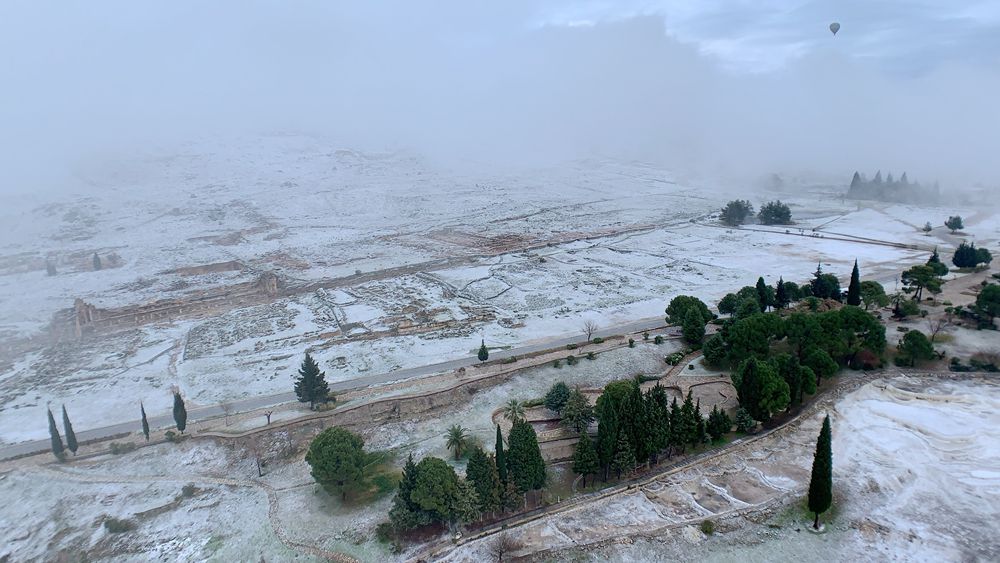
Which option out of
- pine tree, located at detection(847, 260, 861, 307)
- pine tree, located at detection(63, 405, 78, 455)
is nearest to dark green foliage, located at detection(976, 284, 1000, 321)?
pine tree, located at detection(847, 260, 861, 307)

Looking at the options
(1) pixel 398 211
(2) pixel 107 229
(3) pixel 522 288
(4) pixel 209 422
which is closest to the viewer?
(4) pixel 209 422

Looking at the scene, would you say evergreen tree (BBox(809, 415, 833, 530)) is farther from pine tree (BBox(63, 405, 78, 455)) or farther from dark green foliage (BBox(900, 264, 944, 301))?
pine tree (BBox(63, 405, 78, 455))

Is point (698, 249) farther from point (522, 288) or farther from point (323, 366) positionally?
point (323, 366)

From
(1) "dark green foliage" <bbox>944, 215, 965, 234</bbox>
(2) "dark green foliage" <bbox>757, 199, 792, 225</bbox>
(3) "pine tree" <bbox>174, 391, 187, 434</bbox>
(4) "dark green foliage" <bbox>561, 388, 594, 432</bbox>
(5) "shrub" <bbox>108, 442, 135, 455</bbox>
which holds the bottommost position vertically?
(5) "shrub" <bbox>108, 442, 135, 455</bbox>

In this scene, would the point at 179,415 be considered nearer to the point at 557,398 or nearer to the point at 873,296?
the point at 557,398

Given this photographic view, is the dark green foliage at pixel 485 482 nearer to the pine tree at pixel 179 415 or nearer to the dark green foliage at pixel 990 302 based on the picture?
the pine tree at pixel 179 415

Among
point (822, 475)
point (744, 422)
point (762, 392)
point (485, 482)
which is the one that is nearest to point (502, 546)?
point (485, 482)

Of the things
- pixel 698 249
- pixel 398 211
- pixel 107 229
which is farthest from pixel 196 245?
pixel 698 249
